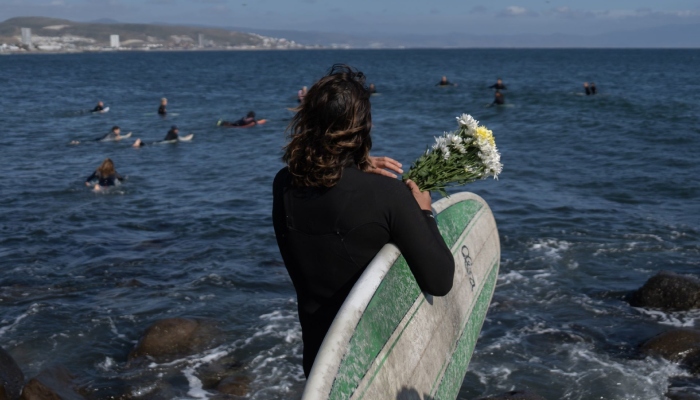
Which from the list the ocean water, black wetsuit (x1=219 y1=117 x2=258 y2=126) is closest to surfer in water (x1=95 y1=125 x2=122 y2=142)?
the ocean water

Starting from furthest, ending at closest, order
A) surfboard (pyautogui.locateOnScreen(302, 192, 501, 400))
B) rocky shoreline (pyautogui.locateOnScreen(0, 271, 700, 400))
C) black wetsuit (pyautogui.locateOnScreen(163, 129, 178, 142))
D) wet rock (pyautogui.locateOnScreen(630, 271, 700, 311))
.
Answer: black wetsuit (pyautogui.locateOnScreen(163, 129, 178, 142)) < wet rock (pyautogui.locateOnScreen(630, 271, 700, 311)) < rocky shoreline (pyautogui.locateOnScreen(0, 271, 700, 400)) < surfboard (pyautogui.locateOnScreen(302, 192, 501, 400))

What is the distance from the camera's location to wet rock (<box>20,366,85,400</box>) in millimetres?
6294

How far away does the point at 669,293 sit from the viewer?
9297 millimetres

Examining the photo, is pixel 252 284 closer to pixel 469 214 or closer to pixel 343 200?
pixel 469 214

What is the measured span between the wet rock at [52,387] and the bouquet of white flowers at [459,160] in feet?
13.6

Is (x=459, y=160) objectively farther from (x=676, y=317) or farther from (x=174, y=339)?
(x=676, y=317)

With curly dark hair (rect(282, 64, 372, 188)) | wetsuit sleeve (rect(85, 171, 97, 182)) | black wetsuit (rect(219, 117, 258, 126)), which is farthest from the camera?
black wetsuit (rect(219, 117, 258, 126))

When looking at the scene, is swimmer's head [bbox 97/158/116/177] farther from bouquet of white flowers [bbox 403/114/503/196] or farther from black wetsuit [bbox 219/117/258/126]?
bouquet of white flowers [bbox 403/114/503/196]

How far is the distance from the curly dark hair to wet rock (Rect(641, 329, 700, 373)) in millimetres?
6056

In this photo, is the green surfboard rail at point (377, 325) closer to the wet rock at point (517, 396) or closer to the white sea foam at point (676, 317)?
the wet rock at point (517, 396)

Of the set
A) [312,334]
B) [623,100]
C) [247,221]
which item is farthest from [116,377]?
[623,100]

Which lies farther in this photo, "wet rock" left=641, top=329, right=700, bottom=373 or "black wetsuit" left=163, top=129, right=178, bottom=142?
"black wetsuit" left=163, top=129, right=178, bottom=142

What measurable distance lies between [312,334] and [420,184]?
3.08 ft

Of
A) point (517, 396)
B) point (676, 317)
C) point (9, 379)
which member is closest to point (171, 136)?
point (9, 379)
